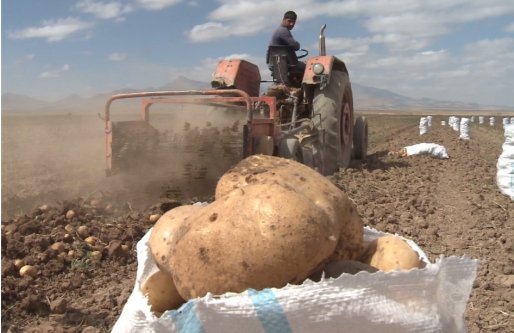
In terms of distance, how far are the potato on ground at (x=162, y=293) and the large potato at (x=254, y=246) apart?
0.23 metres

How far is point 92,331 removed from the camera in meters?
2.94

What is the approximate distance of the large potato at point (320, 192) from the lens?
2004 millimetres

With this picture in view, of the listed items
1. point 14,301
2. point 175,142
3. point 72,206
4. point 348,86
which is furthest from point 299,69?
point 14,301

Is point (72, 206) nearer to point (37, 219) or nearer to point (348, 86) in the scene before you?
point (37, 219)

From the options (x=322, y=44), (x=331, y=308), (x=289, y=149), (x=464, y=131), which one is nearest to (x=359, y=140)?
(x=322, y=44)

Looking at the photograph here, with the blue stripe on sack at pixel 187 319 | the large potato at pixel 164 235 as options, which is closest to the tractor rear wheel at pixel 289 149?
the large potato at pixel 164 235

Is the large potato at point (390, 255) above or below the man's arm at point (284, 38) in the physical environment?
below

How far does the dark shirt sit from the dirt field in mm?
1833

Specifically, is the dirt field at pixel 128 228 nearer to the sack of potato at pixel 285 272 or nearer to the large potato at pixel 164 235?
the large potato at pixel 164 235

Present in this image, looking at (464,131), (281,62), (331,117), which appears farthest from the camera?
(464,131)

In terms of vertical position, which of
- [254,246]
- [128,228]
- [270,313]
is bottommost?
[128,228]

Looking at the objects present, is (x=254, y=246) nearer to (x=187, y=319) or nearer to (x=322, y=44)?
(x=187, y=319)

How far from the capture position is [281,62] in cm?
742

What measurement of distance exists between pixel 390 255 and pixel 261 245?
0.53m
